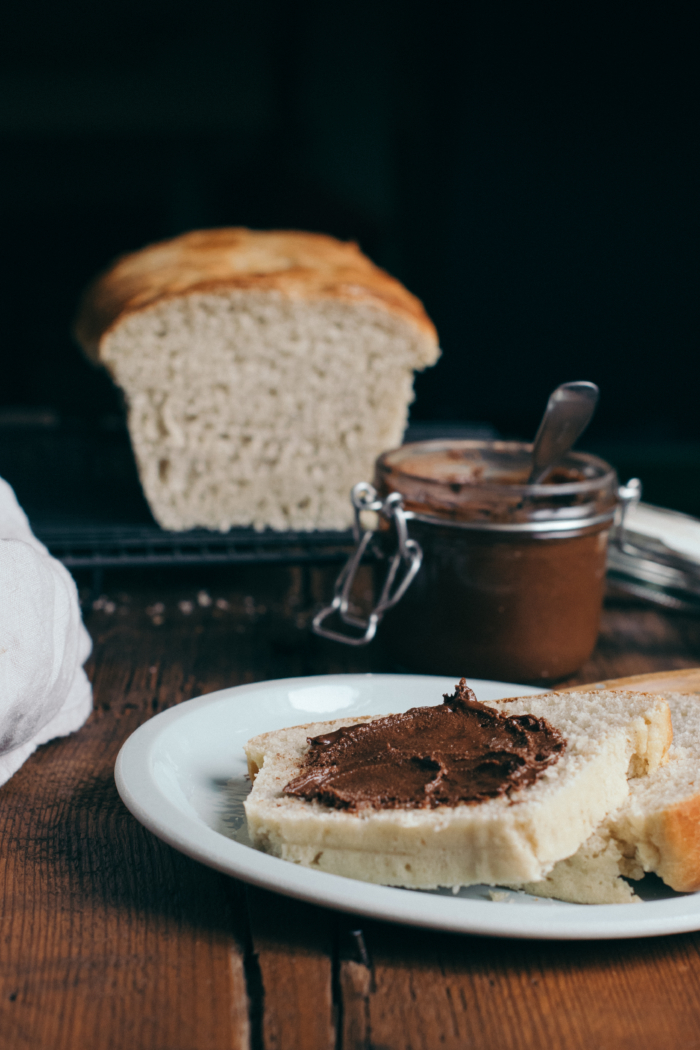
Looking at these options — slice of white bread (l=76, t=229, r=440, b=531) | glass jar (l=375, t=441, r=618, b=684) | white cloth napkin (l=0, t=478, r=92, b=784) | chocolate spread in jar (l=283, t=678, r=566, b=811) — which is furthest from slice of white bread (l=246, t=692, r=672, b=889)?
slice of white bread (l=76, t=229, r=440, b=531)

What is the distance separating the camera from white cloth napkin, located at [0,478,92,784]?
3.92 feet

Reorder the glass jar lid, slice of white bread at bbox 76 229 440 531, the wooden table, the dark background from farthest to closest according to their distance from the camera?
1. the dark background
2. slice of white bread at bbox 76 229 440 531
3. the glass jar lid
4. the wooden table

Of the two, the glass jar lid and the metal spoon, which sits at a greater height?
the metal spoon

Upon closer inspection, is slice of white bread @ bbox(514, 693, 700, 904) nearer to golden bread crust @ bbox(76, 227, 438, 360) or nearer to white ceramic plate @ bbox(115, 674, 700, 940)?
white ceramic plate @ bbox(115, 674, 700, 940)

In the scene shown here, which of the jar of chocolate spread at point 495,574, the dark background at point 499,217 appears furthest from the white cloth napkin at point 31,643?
the dark background at point 499,217

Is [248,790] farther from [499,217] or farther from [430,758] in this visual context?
[499,217]

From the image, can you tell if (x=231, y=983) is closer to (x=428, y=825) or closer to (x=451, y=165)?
(x=428, y=825)

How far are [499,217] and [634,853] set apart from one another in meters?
3.95

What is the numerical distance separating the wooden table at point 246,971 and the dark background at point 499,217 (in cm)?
160

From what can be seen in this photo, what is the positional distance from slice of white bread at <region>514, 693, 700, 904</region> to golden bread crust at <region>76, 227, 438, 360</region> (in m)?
1.50

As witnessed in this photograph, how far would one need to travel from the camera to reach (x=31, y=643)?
3.99 feet

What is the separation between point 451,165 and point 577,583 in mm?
3411

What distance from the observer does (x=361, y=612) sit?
213cm

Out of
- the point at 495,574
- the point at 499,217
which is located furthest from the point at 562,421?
the point at 499,217
